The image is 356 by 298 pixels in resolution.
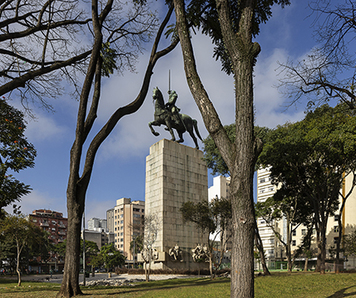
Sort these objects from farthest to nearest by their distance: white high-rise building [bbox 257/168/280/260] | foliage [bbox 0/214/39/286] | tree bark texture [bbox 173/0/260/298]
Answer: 1. white high-rise building [bbox 257/168/280/260]
2. foliage [bbox 0/214/39/286]
3. tree bark texture [bbox 173/0/260/298]

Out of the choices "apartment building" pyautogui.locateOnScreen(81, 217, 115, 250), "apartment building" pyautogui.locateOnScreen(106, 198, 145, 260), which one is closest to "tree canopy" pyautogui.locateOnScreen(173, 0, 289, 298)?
"apartment building" pyautogui.locateOnScreen(106, 198, 145, 260)

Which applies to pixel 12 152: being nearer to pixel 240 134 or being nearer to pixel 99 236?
pixel 240 134

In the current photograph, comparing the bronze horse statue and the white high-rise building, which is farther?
the white high-rise building

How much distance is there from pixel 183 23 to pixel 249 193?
4.68 meters

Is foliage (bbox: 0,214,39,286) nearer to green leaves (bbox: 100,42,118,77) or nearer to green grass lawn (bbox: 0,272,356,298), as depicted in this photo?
green grass lawn (bbox: 0,272,356,298)

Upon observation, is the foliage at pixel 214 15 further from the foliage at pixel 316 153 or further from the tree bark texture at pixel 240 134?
the foliage at pixel 316 153

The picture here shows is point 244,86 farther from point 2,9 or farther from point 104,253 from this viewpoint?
point 104,253

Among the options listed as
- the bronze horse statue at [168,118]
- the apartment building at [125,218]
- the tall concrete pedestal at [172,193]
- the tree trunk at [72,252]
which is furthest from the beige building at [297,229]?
the apartment building at [125,218]

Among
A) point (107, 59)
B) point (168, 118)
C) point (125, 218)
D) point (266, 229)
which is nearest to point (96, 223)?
point (125, 218)

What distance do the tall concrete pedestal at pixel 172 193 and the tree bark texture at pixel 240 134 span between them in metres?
21.6

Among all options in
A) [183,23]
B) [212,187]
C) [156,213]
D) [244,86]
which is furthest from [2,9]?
[212,187]

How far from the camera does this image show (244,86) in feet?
23.8

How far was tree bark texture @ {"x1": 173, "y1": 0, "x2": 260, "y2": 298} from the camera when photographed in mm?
6355

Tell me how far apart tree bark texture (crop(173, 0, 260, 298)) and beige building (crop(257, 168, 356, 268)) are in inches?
816
